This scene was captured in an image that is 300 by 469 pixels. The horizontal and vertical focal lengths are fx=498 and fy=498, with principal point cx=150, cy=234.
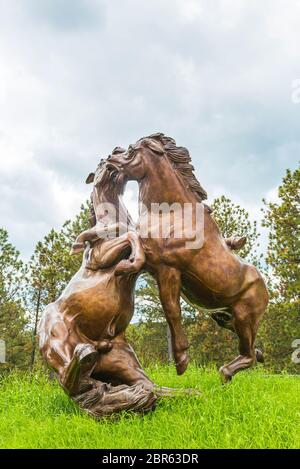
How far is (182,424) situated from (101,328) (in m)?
0.99

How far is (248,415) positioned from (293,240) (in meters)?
9.75

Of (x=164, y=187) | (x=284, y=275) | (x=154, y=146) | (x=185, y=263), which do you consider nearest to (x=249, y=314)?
(x=185, y=263)

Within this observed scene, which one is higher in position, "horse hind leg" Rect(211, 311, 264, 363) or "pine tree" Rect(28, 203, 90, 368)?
"pine tree" Rect(28, 203, 90, 368)

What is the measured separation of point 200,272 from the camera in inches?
156

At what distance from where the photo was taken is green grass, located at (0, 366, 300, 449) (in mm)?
3180

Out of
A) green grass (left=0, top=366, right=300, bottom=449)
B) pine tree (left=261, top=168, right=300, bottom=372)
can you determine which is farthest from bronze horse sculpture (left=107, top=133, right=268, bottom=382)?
pine tree (left=261, top=168, right=300, bottom=372)

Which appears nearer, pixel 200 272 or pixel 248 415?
pixel 248 415

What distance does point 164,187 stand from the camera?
4.24m

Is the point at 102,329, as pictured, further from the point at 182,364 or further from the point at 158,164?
the point at 158,164

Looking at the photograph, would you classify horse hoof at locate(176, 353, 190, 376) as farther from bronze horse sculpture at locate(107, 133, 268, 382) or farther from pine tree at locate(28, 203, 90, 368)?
pine tree at locate(28, 203, 90, 368)

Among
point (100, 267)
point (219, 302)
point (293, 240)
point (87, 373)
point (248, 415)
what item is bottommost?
point (248, 415)
